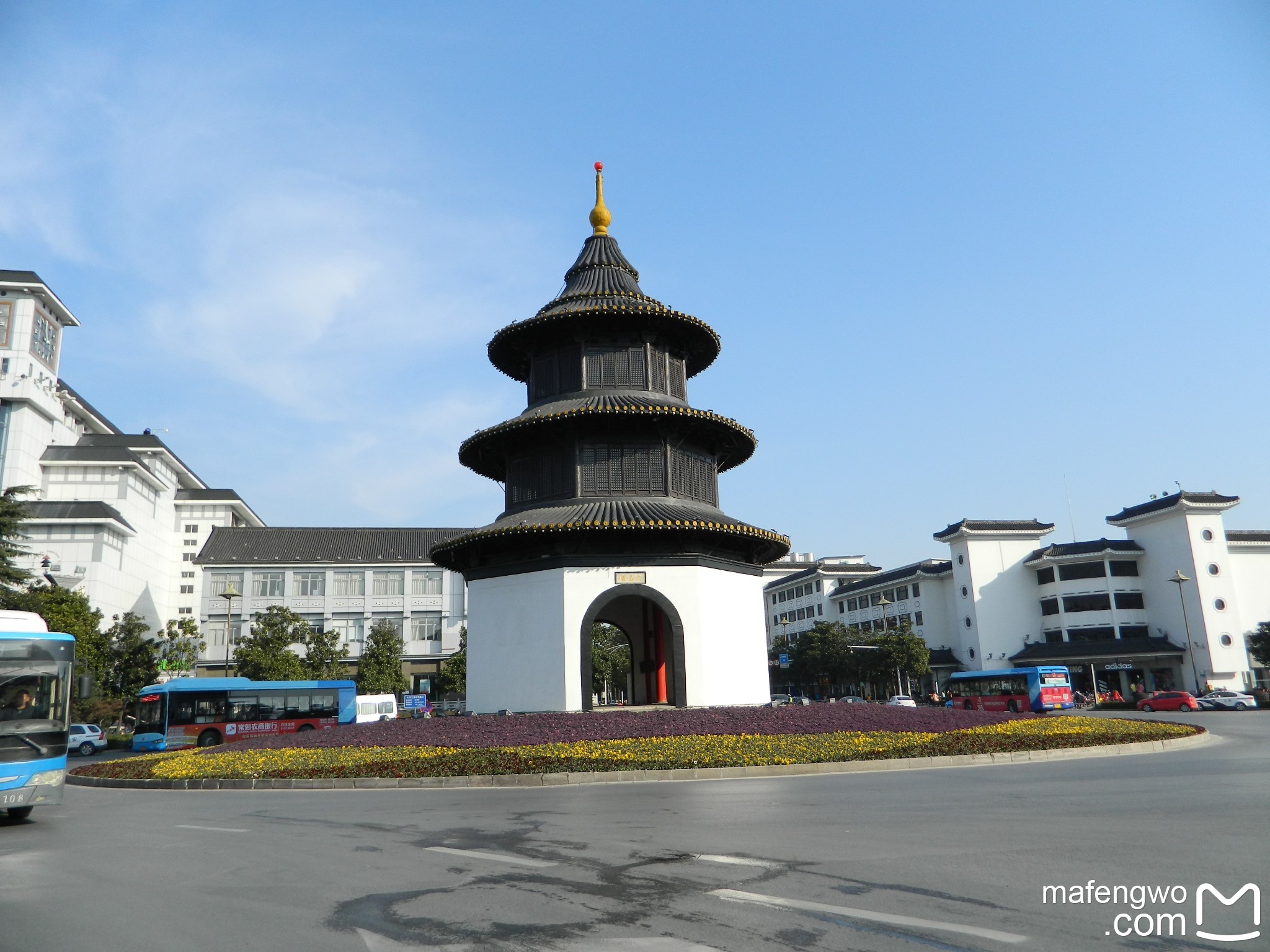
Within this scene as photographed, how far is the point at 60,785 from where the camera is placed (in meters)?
12.8

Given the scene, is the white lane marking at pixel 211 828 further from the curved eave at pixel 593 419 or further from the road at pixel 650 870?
the curved eave at pixel 593 419

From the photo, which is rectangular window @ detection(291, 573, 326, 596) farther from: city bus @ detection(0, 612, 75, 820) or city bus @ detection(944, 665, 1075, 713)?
city bus @ detection(0, 612, 75, 820)

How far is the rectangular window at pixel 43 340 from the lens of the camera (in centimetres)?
6644

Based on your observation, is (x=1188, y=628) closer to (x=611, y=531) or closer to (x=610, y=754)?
(x=611, y=531)

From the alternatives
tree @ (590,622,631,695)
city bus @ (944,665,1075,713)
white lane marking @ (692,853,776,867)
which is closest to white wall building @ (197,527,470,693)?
tree @ (590,622,631,695)

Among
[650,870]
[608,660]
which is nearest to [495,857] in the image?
[650,870]

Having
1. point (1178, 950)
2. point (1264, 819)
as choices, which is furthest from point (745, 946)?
point (1264, 819)

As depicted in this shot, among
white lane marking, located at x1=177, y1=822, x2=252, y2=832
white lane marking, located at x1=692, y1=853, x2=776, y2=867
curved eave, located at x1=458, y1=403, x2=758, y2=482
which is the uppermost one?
curved eave, located at x1=458, y1=403, x2=758, y2=482

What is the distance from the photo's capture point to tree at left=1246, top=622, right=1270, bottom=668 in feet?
208

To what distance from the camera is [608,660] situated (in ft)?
236

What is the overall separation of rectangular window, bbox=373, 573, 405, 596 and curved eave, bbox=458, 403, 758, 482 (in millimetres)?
49078

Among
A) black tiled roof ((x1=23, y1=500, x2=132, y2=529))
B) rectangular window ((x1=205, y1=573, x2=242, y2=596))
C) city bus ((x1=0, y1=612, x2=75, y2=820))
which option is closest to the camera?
city bus ((x1=0, y1=612, x2=75, y2=820))

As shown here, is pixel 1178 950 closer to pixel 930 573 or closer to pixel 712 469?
pixel 712 469

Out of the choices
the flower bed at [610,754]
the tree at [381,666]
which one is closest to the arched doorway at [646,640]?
the flower bed at [610,754]
